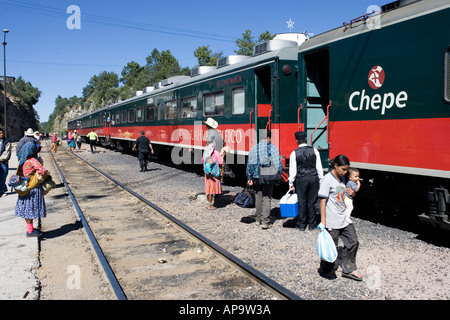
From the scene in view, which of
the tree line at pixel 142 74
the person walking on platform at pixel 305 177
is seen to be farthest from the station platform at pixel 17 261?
the tree line at pixel 142 74

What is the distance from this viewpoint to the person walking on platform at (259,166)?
7.32m

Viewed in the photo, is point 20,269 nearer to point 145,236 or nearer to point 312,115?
point 145,236

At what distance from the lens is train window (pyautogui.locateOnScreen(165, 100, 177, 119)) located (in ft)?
53.5

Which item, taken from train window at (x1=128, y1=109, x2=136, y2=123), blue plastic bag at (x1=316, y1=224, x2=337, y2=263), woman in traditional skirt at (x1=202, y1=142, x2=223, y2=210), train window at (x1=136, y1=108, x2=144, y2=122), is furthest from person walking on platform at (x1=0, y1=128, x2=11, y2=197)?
train window at (x1=128, y1=109, x2=136, y2=123)

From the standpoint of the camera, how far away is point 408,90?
6.34 meters

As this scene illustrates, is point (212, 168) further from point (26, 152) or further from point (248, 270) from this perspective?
point (248, 270)

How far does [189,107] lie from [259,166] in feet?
25.9

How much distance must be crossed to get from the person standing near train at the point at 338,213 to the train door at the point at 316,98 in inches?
161

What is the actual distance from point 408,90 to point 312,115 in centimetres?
289

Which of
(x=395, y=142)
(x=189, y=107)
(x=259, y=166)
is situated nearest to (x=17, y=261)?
(x=259, y=166)

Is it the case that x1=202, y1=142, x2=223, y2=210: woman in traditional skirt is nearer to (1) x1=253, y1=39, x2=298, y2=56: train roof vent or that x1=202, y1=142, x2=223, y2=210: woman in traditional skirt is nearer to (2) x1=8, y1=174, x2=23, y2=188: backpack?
(1) x1=253, y1=39, x2=298, y2=56: train roof vent

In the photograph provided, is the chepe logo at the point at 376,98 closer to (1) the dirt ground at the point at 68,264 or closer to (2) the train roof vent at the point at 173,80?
(1) the dirt ground at the point at 68,264
